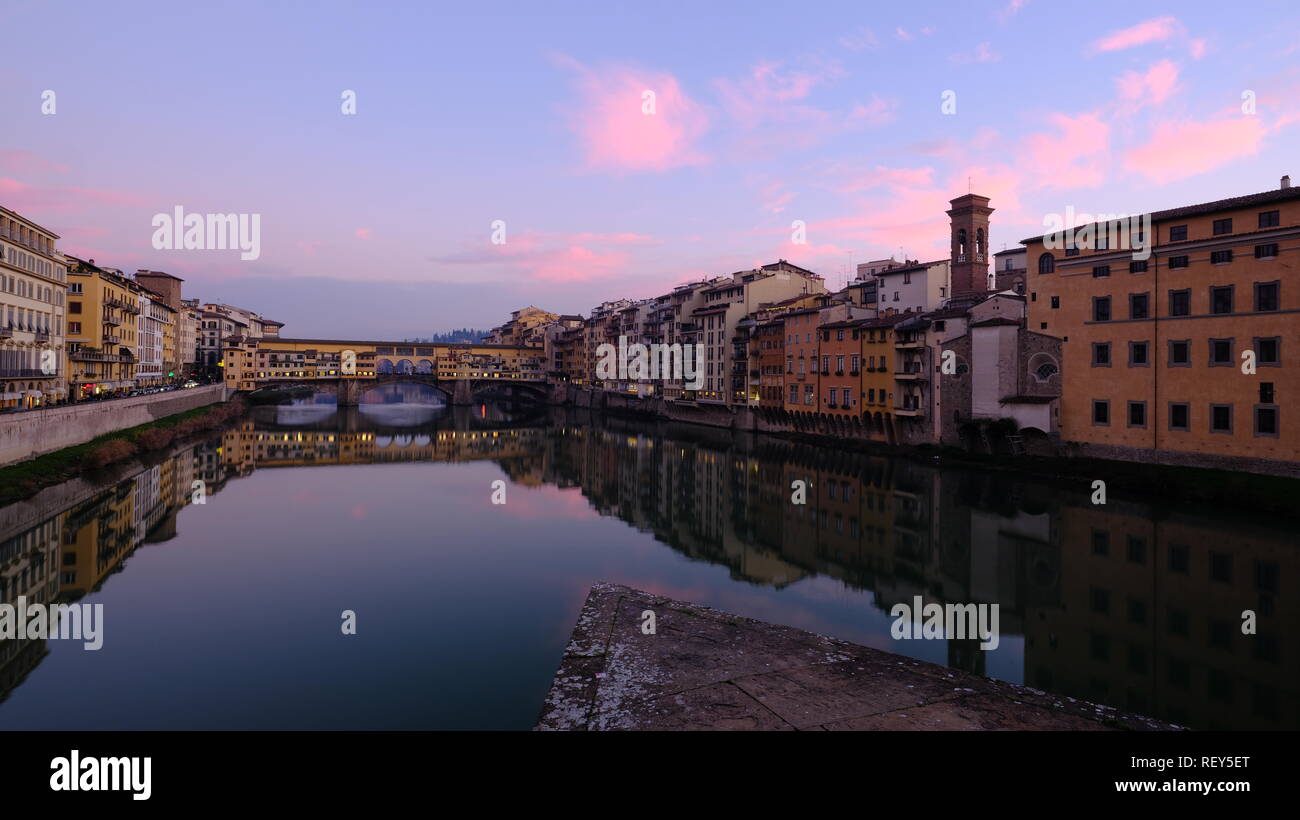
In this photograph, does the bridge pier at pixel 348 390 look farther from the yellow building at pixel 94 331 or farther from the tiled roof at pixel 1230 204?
the tiled roof at pixel 1230 204

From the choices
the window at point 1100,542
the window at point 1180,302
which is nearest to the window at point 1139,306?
the window at point 1180,302

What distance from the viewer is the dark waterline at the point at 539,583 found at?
12539 millimetres

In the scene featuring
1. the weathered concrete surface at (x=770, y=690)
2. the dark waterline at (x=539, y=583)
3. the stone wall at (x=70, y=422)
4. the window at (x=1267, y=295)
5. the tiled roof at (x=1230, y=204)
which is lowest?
the dark waterline at (x=539, y=583)

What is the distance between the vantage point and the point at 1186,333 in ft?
105

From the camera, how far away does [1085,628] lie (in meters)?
16.5

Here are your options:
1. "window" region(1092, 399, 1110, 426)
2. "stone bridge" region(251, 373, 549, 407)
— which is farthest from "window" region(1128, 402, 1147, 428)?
"stone bridge" region(251, 373, 549, 407)

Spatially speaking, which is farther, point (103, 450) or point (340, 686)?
point (103, 450)

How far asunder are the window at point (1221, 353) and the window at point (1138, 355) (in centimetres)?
270

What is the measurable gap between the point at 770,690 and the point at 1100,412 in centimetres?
3340

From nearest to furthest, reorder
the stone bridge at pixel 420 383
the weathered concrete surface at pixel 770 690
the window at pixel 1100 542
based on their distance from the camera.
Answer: the weathered concrete surface at pixel 770 690, the window at pixel 1100 542, the stone bridge at pixel 420 383
